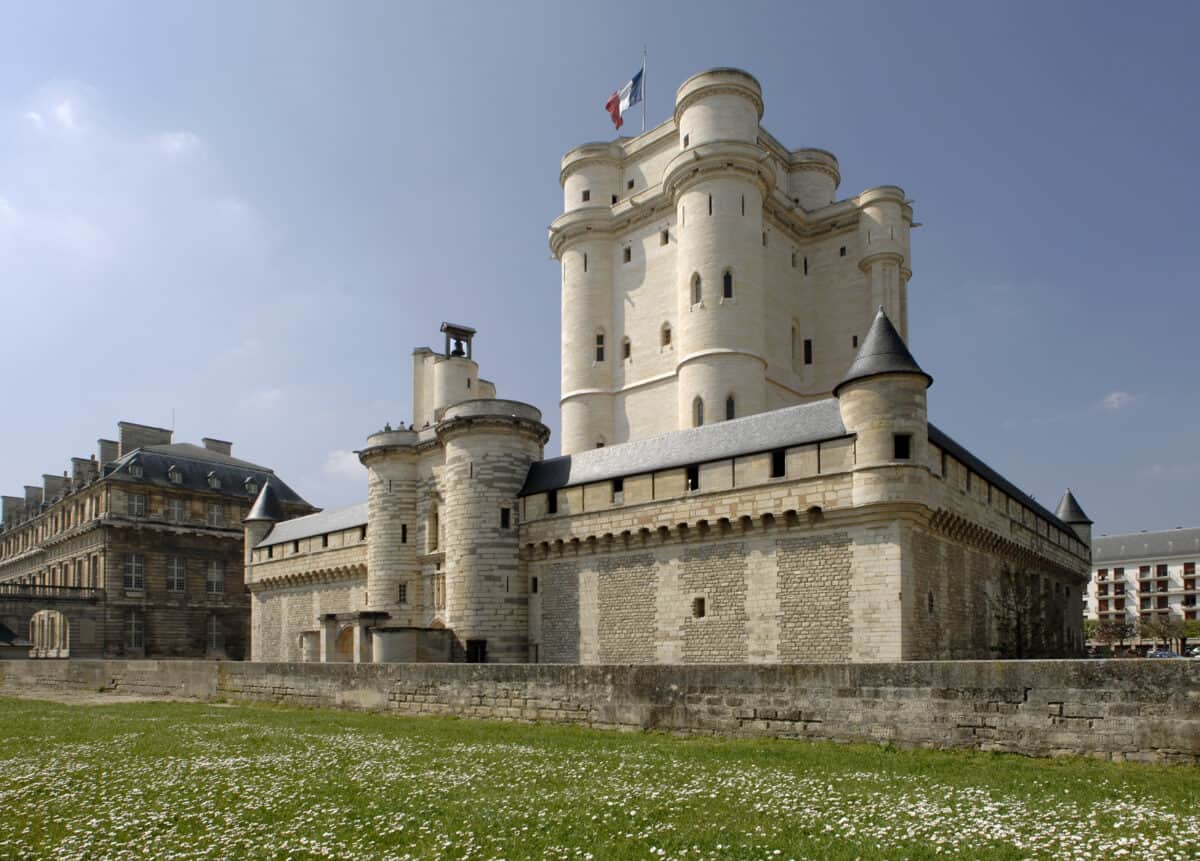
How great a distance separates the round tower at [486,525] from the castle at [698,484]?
6cm

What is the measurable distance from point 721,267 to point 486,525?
43.3ft

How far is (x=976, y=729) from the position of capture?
36.1 feet

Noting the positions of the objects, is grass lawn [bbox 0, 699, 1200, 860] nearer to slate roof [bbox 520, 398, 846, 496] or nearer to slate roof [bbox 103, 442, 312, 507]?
slate roof [bbox 520, 398, 846, 496]

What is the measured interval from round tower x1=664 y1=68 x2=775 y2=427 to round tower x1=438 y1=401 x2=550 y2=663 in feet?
25.8

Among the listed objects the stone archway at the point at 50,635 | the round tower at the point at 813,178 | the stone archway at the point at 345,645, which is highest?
the round tower at the point at 813,178

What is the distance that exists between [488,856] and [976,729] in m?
6.63

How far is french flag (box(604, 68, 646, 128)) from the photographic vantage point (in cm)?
3978

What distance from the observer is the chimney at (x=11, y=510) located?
63344mm

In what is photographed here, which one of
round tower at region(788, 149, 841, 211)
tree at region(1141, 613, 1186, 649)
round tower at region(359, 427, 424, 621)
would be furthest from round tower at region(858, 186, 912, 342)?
tree at region(1141, 613, 1186, 649)

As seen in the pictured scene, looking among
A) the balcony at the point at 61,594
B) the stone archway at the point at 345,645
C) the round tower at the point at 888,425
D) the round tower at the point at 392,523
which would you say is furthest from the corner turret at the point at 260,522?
the round tower at the point at 888,425

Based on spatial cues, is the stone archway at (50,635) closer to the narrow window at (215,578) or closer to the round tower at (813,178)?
the narrow window at (215,578)

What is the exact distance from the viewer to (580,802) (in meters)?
8.42

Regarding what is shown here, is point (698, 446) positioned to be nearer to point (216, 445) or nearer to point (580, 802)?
point (580, 802)

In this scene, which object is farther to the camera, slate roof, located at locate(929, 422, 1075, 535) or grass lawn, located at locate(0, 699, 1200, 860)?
slate roof, located at locate(929, 422, 1075, 535)
